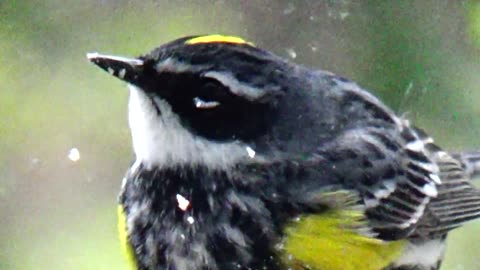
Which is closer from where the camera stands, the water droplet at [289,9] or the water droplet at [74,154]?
the water droplet at [289,9]

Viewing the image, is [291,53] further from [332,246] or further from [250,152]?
[332,246]

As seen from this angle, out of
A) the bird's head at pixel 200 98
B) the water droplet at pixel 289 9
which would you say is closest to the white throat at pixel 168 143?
the bird's head at pixel 200 98

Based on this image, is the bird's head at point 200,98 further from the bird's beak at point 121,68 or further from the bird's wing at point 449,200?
the bird's wing at point 449,200

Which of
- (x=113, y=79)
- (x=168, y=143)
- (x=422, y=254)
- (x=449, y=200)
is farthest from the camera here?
(x=113, y=79)

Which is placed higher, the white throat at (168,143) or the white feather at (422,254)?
the white throat at (168,143)

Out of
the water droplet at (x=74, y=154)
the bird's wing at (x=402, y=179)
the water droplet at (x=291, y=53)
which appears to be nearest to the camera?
the bird's wing at (x=402, y=179)

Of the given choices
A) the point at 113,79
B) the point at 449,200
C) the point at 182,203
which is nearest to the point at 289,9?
the point at 113,79
